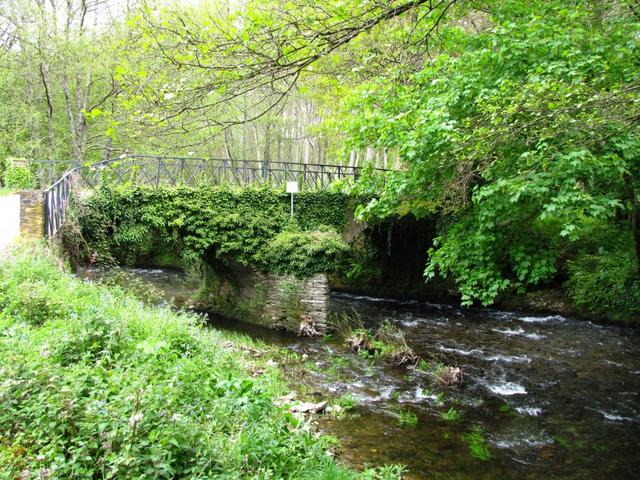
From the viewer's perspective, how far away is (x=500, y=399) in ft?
26.5

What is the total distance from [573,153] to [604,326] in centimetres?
1024

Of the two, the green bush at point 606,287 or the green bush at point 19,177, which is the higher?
the green bush at point 19,177

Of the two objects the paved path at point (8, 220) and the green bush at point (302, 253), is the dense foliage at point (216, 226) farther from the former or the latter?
the paved path at point (8, 220)

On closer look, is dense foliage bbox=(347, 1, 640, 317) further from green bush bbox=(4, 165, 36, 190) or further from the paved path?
green bush bbox=(4, 165, 36, 190)

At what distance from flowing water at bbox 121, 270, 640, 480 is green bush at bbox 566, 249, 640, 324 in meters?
0.59

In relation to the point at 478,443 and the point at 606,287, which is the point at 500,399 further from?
the point at 606,287

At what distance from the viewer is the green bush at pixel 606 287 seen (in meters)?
12.5

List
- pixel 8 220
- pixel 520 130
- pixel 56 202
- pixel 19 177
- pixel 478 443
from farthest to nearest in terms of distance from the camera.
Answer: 1. pixel 19 177
2. pixel 8 220
3. pixel 56 202
4. pixel 478 443
5. pixel 520 130

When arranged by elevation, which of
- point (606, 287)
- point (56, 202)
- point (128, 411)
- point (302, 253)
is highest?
point (56, 202)

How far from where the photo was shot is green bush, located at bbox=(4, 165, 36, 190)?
50.1ft

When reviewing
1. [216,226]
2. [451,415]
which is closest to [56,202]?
[216,226]

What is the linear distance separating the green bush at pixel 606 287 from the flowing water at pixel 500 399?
59 centimetres

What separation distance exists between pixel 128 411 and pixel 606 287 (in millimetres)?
13865

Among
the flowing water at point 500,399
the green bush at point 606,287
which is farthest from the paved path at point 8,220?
the green bush at point 606,287
